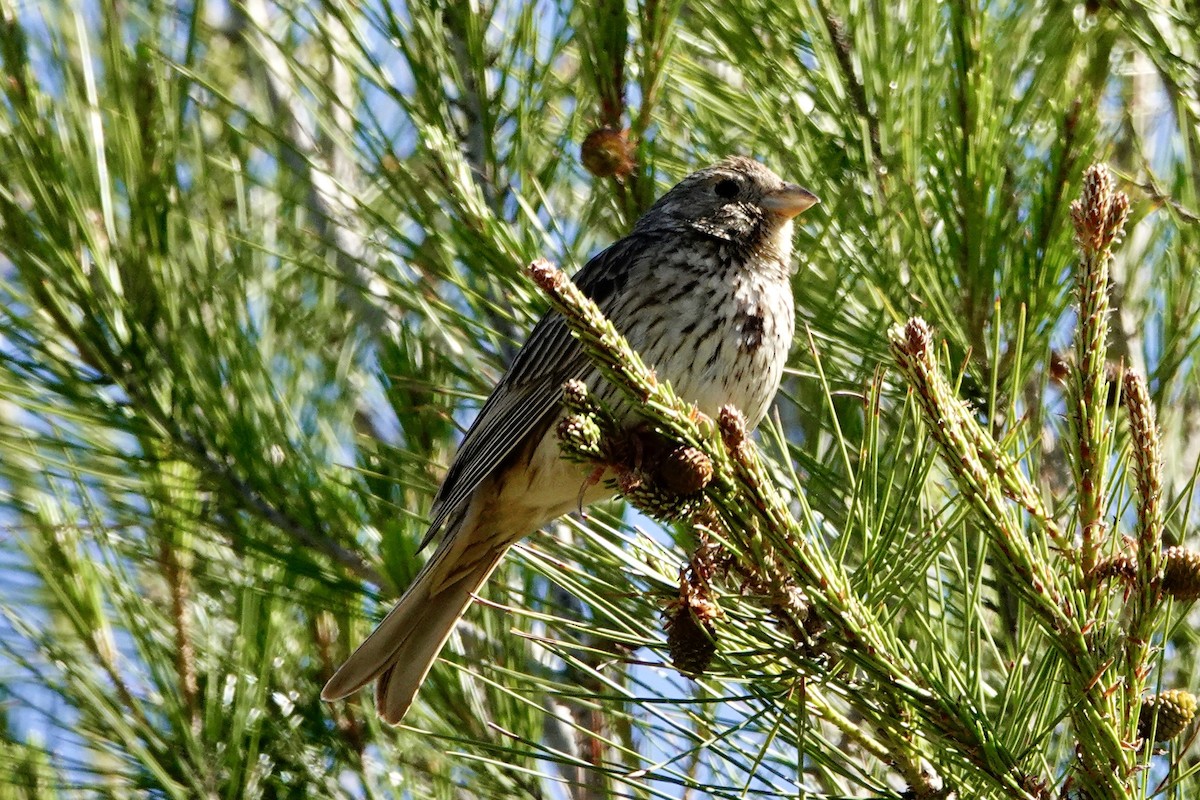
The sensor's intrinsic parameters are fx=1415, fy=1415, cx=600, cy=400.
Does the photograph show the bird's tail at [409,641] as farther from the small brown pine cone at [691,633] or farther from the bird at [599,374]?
the small brown pine cone at [691,633]

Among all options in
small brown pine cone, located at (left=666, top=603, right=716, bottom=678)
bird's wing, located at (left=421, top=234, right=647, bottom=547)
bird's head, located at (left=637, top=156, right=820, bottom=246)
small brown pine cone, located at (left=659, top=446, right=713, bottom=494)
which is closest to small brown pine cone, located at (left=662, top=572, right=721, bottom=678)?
small brown pine cone, located at (left=666, top=603, right=716, bottom=678)

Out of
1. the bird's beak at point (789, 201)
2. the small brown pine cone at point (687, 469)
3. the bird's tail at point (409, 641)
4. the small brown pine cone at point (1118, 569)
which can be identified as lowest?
the bird's tail at point (409, 641)

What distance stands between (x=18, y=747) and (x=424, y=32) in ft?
5.28

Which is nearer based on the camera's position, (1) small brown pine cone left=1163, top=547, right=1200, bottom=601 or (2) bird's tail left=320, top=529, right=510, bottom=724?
(1) small brown pine cone left=1163, top=547, right=1200, bottom=601

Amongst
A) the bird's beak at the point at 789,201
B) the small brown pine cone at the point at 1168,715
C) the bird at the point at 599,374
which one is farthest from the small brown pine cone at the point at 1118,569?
the bird's beak at the point at 789,201

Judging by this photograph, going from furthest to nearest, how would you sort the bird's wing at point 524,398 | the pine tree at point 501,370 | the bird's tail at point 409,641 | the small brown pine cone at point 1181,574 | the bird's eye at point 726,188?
the bird's eye at point 726,188, the bird's wing at point 524,398, the bird's tail at point 409,641, the pine tree at point 501,370, the small brown pine cone at point 1181,574

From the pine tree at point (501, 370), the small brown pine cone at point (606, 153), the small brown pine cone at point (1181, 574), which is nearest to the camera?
the small brown pine cone at point (1181, 574)

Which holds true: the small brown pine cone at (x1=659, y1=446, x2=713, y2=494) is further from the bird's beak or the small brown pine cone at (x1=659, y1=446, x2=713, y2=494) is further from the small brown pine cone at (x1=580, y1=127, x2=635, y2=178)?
the bird's beak

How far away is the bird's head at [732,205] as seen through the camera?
316 centimetres

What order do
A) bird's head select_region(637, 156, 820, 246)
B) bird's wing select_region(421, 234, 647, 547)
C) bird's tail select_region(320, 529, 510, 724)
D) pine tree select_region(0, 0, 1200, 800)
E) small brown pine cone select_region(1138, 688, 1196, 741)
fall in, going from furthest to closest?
bird's head select_region(637, 156, 820, 246) < bird's wing select_region(421, 234, 647, 547) < bird's tail select_region(320, 529, 510, 724) < pine tree select_region(0, 0, 1200, 800) < small brown pine cone select_region(1138, 688, 1196, 741)

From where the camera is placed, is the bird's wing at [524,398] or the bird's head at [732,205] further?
the bird's head at [732,205]

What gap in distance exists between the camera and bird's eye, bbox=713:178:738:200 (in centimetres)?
332

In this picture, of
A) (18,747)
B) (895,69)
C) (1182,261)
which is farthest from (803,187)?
(18,747)

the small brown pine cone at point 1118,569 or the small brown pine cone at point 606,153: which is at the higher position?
the small brown pine cone at point 606,153
